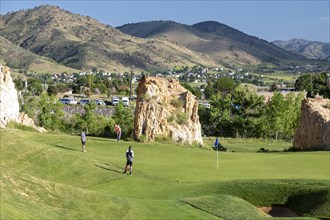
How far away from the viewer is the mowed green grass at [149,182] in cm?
2069

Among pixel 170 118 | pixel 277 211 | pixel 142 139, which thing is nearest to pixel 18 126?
pixel 142 139

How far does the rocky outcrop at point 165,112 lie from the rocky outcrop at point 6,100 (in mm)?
11200

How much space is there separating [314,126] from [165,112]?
1449 cm

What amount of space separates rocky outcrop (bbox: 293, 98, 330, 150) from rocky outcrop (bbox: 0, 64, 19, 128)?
1091 inches

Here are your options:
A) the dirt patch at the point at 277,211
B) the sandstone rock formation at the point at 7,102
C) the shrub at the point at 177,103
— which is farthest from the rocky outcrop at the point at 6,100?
the dirt patch at the point at 277,211

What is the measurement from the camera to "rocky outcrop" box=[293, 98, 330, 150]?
48.9 meters

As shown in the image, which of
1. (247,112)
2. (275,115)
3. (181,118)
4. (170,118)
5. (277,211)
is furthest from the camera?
(247,112)

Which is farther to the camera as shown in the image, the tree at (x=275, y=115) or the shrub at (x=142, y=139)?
the tree at (x=275, y=115)

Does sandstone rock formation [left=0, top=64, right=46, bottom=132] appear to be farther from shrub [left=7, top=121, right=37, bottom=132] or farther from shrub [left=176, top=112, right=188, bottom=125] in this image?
shrub [left=176, top=112, right=188, bottom=125]

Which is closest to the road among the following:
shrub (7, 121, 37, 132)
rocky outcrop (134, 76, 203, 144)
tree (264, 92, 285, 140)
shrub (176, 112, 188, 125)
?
tree (264, 92, 285, 140)

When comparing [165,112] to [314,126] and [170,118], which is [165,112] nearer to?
[170,118]

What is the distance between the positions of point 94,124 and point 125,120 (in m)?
5.27

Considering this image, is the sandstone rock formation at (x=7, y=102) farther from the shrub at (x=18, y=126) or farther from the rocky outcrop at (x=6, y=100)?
the shrub at (x=18, y=126)

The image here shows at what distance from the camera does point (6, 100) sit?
152 ft
